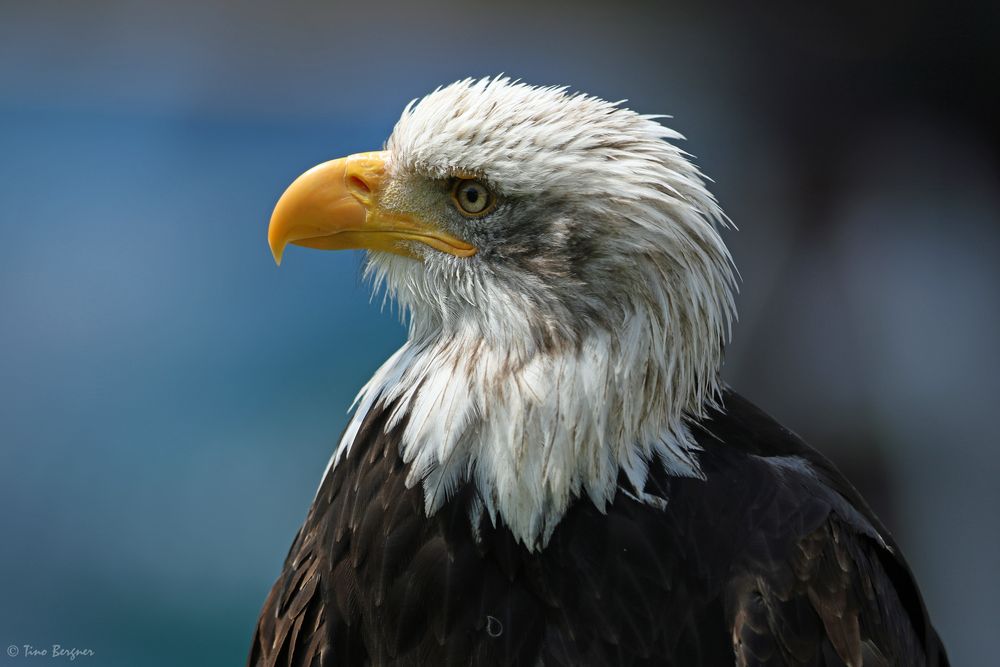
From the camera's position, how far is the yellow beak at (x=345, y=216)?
2182mm

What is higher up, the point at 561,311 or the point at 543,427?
the point at 561,311

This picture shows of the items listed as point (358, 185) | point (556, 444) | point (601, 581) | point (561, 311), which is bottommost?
point (601, 581)

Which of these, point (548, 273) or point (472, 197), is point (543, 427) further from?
point (472, 197)

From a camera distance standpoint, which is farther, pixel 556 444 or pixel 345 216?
pixel 345 216

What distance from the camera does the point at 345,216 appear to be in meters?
2.19

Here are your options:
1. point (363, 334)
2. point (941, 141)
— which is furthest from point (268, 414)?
point (941, 141)

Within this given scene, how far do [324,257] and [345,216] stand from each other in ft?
9.79

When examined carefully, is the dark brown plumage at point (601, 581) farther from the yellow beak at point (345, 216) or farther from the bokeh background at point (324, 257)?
the bokeh background at point (324, 257)

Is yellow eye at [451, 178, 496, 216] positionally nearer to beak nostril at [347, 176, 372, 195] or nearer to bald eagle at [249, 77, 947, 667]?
bald eagle at [249, 77, 947, 667]

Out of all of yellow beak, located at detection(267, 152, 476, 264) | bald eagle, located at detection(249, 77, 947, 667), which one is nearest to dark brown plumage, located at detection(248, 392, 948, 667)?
A: bald eagle, located at detection(249, 77, 947, 667)

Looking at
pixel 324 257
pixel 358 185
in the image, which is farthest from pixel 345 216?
pixel 324 257

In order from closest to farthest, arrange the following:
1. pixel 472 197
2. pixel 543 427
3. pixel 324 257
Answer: pixel 543 427
pixel 472 197
pixel 324 257

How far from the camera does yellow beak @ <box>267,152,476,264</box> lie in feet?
7.16

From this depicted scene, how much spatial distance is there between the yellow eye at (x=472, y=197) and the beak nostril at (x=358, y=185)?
194 mm
